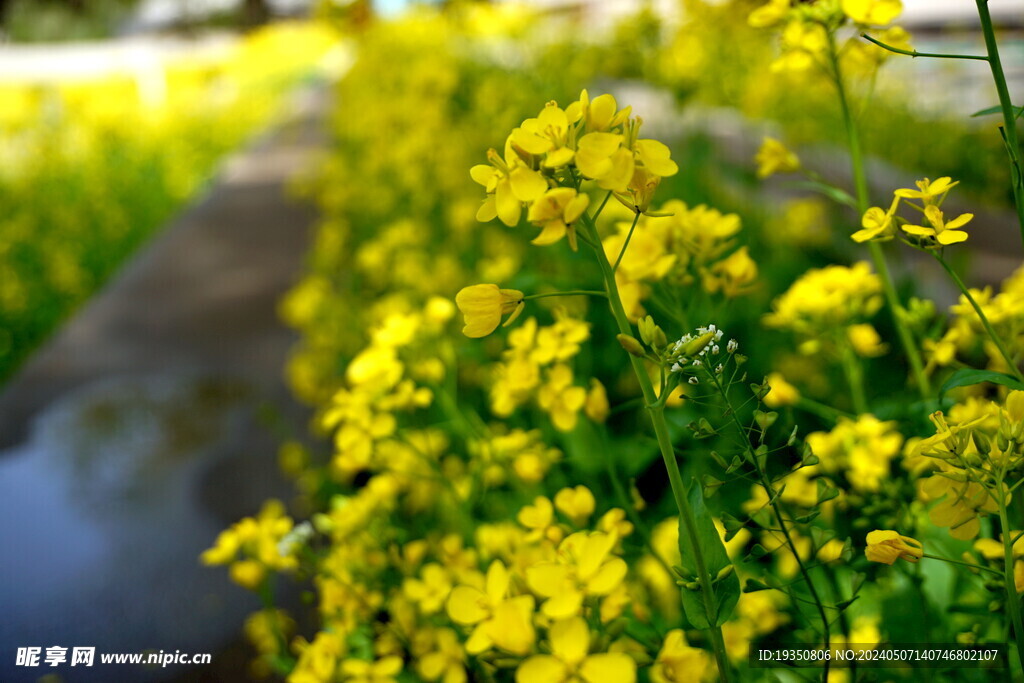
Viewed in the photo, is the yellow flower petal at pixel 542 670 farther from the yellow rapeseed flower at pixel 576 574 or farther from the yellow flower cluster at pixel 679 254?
the yellow flower cluster at pixel 679 254

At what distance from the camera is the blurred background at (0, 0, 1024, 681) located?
1.61 m

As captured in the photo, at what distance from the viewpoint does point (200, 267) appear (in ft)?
12.2

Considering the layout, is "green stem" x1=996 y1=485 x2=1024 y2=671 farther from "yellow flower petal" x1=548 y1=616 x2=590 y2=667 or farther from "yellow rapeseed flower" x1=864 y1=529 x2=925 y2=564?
"yellow flower petal" x1=548 y1=616 x2=590 y2=667

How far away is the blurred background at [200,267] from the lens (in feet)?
5.29

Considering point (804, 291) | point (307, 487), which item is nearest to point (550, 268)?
point (307, 487)

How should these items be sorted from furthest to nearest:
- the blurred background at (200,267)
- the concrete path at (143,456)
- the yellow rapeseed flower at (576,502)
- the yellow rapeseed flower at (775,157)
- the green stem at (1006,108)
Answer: the blurred background at (200,267), the concrete path at (143,456), the yellow rapeseed flower at (775,157), the yellow rapeseed flower at (576,502), the green stem at (1006,108)

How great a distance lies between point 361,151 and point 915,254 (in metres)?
2.44

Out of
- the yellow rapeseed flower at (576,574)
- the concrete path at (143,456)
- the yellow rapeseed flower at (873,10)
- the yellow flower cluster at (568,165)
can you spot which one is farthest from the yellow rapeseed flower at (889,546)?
the concrete path at (143,456)

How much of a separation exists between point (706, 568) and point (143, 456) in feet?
6.05

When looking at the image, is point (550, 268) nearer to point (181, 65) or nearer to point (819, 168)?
point (819, 168)

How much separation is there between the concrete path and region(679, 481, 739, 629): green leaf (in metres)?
0.77

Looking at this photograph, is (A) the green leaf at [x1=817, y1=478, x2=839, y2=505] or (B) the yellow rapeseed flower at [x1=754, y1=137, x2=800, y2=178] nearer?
(A) the green leaf at [x1=817, y1=478, x2=839, y2=505]

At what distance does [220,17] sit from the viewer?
23.2 metres

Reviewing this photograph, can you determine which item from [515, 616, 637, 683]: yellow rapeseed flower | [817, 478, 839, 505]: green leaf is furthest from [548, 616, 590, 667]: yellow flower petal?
[817, 478, 839, 505]: green leaf
